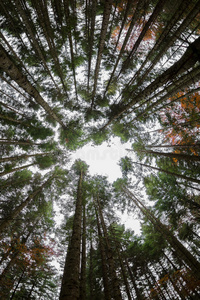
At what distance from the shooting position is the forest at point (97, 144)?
279 inches

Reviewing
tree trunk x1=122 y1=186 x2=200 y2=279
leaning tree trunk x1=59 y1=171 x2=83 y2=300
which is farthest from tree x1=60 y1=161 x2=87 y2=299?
tree trunk x1=122 y1=186 x2=200 y2=279

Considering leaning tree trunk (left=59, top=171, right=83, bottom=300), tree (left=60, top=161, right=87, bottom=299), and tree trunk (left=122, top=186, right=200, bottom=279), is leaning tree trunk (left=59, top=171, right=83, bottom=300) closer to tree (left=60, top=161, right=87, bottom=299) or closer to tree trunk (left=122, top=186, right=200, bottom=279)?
tree (left=60, top=161, right=87, bottom=299)

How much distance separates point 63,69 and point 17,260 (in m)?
12.7

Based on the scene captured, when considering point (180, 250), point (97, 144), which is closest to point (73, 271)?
point (180, 250)

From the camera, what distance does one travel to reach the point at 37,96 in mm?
6172

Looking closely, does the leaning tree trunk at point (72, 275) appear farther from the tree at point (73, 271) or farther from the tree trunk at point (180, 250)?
the tree trunk at point (180, 250)

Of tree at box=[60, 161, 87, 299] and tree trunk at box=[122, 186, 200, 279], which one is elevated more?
tree trunk at box=[122, 186, 200, 279]

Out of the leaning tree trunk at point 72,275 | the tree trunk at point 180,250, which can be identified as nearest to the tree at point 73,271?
the leaning tree trunk at point 72,275

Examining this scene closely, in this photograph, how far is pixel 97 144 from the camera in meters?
13.6

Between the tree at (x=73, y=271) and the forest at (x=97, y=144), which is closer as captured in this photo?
the tree at (x=73, y=271)

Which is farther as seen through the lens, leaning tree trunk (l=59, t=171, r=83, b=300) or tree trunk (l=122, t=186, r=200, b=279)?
tree trunk (l=122, t=186, r=200, b=279)

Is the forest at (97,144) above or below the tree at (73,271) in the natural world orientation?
above

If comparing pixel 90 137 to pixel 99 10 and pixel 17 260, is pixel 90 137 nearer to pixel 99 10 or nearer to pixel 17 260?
pixel 99 10

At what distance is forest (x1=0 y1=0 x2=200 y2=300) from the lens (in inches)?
279
